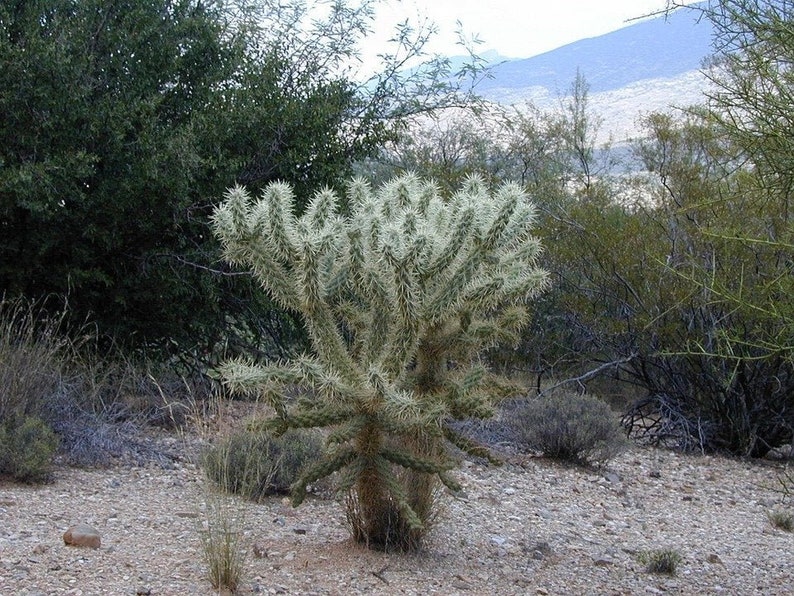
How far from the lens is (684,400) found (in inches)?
434

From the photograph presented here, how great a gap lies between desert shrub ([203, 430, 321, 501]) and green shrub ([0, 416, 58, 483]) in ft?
3.31

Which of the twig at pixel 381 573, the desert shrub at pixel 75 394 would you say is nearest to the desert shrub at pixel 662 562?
the twig at pixel 381 573

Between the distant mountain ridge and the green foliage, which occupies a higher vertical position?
the distant mountain ridge

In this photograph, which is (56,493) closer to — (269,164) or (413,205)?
(413,205)

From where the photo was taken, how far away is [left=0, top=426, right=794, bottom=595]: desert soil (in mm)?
4621

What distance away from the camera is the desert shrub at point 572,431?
884 cm

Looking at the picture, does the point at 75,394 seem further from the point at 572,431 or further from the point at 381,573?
the point at 572,431

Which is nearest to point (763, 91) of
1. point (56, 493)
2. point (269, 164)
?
point (56, 493)

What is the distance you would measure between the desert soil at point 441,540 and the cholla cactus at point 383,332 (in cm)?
33

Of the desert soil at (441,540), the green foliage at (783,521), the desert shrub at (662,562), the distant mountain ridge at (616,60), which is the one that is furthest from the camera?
the distant mountain ridge at (616,60)

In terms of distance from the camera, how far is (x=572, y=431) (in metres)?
8.81

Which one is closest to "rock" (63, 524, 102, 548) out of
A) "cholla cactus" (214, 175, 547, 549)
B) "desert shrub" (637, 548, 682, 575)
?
"cholla cactus" (214, 175, 547, 549)

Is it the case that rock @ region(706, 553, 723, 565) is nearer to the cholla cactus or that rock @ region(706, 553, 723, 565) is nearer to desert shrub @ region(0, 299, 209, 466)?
the cholla cactus

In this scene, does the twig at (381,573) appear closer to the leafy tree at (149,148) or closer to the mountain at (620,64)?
the leafy tree at (149,148)
